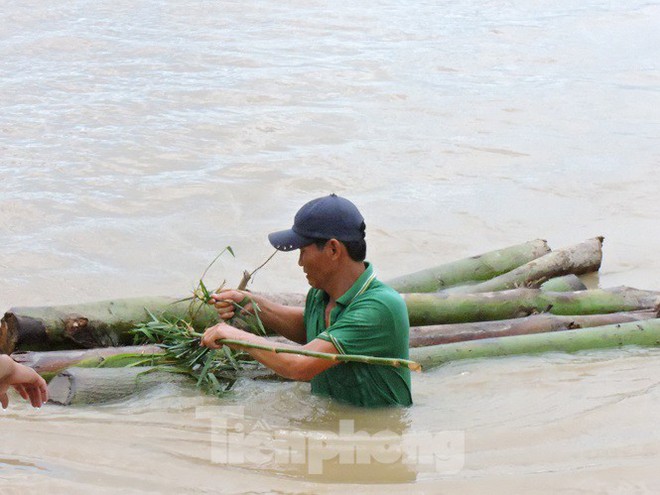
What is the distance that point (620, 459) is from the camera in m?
4.61

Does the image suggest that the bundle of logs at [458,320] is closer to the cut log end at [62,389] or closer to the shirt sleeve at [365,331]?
the cut log end at [62,389]

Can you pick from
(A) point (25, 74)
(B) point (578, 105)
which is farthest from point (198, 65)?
(B) point (578, 105)

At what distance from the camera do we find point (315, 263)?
4.77 m

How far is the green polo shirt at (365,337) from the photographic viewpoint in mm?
4613

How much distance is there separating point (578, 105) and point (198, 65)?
16.5ft

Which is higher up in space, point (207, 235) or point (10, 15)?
point (10, 15)

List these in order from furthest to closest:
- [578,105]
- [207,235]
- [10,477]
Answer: [578,105]
[207,235]
[10,477]

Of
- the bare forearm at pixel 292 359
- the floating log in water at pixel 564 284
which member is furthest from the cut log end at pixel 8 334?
the floating log in water at pixel 564 284

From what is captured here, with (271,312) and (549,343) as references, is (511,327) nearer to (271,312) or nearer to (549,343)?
(549,343)

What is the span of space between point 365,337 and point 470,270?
7.24 feet

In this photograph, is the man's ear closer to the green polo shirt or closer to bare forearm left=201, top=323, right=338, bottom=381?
the green polo shirt

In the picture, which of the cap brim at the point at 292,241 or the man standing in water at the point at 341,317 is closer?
the man standing in water at the point at 341,317

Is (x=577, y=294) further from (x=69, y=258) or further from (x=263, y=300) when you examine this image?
(x=69, y=258)

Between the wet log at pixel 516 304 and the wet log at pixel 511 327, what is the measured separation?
8 centimetres
